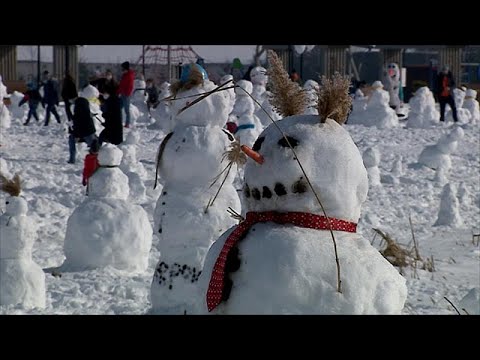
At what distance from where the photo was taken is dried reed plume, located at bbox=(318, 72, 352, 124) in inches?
146

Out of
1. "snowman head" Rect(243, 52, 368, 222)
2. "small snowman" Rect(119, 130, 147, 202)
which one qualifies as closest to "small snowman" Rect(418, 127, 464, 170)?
"small snowman" Rect(119, 130, 147, 202)

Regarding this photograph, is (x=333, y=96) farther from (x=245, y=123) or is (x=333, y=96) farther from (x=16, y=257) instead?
(x=245, y=123)

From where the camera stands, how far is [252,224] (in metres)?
3.69

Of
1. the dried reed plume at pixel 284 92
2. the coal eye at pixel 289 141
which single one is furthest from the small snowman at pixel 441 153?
the coal eye at pixel 289 141

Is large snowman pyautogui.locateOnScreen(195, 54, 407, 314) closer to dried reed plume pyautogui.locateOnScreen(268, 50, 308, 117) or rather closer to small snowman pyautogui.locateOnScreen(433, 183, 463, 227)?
dried reed plume pyautogui.locateOnScreen(268, 50, 308, 117)

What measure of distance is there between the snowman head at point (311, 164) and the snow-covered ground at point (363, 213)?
10.5ft

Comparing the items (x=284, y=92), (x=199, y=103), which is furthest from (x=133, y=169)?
(x=284, y=92)

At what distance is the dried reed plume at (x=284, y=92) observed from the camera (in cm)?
379

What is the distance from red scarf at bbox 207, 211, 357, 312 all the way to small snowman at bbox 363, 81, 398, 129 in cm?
1728
